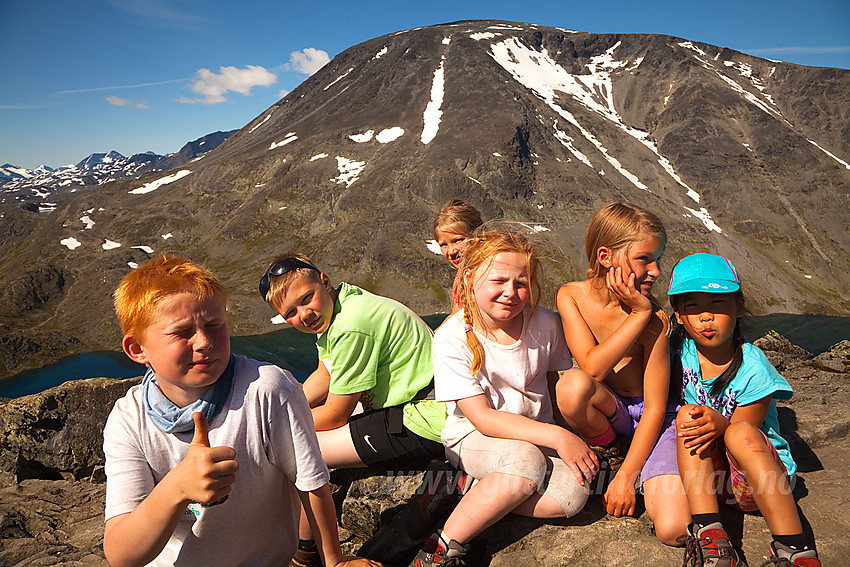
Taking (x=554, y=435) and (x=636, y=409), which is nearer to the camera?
(x=554, y=435)

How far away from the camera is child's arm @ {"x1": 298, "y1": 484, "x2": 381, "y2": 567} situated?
323cm

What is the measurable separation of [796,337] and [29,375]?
12704cm

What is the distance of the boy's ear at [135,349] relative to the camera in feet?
8.86

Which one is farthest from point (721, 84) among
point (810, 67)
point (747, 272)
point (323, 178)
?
point (323, 178)

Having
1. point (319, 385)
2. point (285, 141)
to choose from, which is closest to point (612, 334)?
point (319, 385)

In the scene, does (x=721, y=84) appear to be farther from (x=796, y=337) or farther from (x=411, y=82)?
(x=796, y=337)

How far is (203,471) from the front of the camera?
2311 mm

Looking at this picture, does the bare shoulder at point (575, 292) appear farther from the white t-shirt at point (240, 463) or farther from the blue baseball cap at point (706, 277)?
the white t-shirt at point (240, 463)

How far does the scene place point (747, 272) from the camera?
10200cm

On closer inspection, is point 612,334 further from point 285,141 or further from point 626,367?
point 285,141

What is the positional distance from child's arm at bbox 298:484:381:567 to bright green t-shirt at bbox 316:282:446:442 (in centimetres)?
A: 147

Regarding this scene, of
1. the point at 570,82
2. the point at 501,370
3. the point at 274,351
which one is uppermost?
the point at 570,82

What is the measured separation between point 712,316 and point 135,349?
4079 millimetres

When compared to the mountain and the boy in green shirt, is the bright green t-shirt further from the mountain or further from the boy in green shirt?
the mountain
